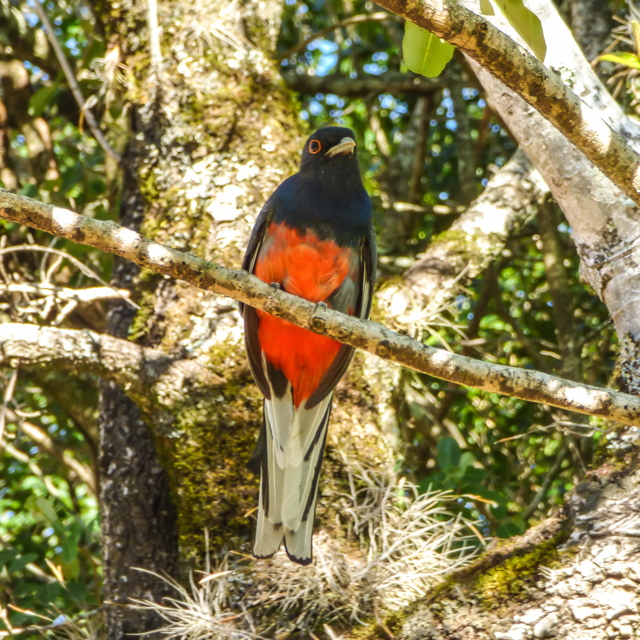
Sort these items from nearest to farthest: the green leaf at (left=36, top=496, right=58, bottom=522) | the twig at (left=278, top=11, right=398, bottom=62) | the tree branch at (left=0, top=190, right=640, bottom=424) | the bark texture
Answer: the tree branch at (left=0, top=190, right=640, bottom=424), the bark texture, the green leaf at (left=36, top=496, right=58, bottom=522), the twig at (left=278, top=11, right=398, bottom=62)

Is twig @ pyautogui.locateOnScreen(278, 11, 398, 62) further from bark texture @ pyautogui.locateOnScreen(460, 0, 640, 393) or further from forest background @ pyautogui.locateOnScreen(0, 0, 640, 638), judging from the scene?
bark texture @ pyautogui.locateOnScreen(460, 0, 640, 393)

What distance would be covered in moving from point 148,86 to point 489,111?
2254 millimetres

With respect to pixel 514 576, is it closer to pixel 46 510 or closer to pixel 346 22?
pixel 46 510

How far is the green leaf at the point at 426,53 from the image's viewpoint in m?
1.98

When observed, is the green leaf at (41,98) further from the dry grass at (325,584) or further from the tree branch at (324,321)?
the dry grass at (325,584)

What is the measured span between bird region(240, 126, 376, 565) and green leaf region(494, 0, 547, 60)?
1.17 metres

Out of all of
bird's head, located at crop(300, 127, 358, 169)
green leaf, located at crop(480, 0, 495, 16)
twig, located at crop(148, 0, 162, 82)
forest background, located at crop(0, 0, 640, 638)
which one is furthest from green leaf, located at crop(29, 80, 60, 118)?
green leaf, located at crop(480, 0, 495, 16)

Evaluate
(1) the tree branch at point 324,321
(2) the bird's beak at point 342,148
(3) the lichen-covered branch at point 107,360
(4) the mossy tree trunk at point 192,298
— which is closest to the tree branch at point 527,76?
(1) the tree branch at point 324,321

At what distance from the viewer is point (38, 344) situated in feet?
8.24

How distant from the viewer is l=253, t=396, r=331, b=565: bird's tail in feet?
7.82

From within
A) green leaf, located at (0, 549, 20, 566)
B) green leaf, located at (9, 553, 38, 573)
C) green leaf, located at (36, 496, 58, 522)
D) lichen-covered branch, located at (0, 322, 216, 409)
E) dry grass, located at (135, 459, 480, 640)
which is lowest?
green leaf, located at (9, 553, 38, 573)

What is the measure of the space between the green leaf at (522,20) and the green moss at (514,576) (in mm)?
1476

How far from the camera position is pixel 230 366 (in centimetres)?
283

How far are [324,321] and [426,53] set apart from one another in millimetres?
830
